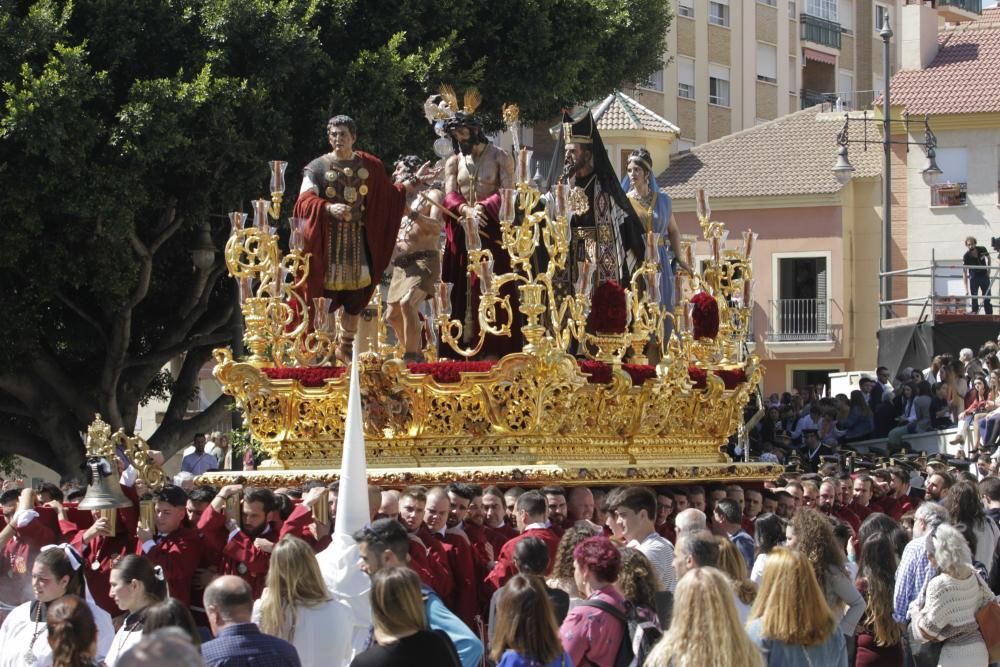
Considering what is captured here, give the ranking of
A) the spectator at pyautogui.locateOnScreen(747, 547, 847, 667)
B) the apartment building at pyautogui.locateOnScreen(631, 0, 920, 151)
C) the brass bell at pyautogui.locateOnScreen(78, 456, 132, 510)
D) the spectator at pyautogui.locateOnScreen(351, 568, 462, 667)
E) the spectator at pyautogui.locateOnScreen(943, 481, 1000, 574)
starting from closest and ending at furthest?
the spectator at pyautogui.locateOnScreen(351, 568, 462, 667), the spectator at pyautogui.locateOnScreen(747, 547, 847, 667), the brass bell at pyautogui.locateOnScreen(78, 456, 132, 510), the spectator at pyautogui.locateOnScreen(943, 481, 1000, 574), the apartment building at pyautogui.locateOnScreen(631, 0, 920, 151)

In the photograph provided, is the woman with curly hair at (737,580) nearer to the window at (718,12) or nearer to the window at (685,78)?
the window at (685,78)

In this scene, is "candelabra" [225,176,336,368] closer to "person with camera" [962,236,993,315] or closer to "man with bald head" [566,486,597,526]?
"man with bald head" [566,486,597,526]

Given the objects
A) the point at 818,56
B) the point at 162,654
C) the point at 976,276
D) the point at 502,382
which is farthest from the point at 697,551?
the point at 818,56

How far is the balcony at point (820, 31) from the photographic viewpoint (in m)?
54.2

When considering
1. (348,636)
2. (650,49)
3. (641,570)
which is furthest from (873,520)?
(650,49)

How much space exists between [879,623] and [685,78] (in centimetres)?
4123

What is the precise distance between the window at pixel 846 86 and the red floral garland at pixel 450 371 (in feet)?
138

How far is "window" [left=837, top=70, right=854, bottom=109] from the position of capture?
5633 cm

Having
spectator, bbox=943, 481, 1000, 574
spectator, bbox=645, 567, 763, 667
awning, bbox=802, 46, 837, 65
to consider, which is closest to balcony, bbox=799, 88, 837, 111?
awning, bbox=802, 46, 837, 65

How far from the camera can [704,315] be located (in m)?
16.0

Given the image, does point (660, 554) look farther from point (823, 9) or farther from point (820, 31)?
point (823, 9)

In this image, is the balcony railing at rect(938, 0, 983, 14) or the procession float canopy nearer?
the procession float canopy

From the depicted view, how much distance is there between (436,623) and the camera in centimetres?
852

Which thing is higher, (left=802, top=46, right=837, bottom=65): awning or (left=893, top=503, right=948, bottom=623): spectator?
(left=802, top=46, right=837, bottom=65): awning
